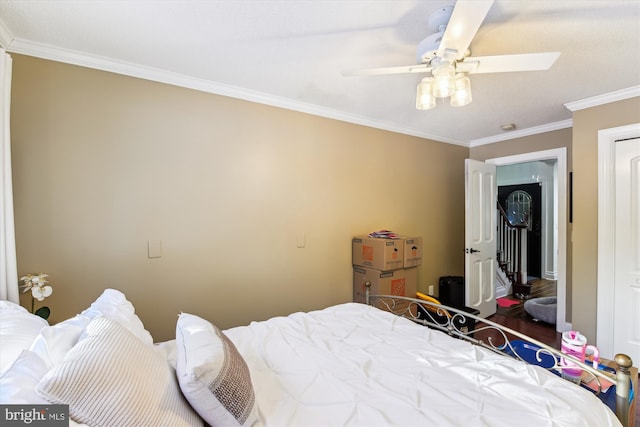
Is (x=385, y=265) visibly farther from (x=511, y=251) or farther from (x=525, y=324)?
(x=511, y=251)

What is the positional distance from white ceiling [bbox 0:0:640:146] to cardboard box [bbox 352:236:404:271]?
136cm

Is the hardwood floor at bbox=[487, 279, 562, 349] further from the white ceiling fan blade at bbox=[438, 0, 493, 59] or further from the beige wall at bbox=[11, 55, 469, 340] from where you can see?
the white ceiling fan blade at bbox=[438, 0, 493, 59]

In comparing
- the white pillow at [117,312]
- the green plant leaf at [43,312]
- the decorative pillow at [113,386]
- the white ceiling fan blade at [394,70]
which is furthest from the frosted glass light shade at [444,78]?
the green plant leaf at [43,312]

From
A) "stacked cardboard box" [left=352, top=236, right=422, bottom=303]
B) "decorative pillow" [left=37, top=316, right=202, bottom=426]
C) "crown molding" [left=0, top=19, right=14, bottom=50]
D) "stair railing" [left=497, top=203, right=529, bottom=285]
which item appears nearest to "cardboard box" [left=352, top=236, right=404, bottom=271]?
"stacked cardboard box" [left=352, top=236, right=422, bottom=303]

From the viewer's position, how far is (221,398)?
35.3 inches

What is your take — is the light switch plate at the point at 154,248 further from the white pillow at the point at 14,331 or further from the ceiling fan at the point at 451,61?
the ceiling fan at the point at 451,61

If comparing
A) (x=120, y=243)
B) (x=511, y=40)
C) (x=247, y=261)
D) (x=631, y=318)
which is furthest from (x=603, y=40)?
(x=120, y=243)

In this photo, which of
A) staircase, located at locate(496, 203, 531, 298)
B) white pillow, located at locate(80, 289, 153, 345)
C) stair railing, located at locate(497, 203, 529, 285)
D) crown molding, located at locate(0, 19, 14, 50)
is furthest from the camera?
stair railing, located at locate(497, 203, 529, 285)

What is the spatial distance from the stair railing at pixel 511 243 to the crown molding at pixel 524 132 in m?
2.04

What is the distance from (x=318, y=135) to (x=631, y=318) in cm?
324

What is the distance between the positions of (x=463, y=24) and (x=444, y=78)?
275 mm

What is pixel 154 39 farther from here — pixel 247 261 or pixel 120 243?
pixel 247 261

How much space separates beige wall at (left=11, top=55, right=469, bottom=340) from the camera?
6.10 feet

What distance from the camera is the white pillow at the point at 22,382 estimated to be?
28.3 inches
